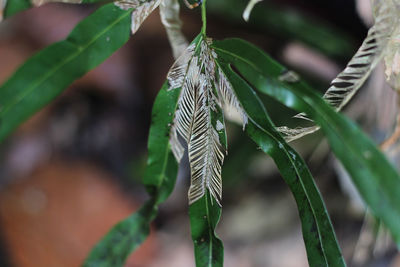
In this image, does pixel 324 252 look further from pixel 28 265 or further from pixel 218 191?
pixel 28 265

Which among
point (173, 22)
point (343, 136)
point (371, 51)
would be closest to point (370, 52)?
point (371, 51)

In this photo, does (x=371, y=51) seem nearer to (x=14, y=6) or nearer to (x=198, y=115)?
(x=198, y=115)

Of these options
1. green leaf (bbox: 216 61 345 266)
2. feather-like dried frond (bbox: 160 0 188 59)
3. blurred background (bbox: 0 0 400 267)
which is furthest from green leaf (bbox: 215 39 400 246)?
blurred background (bbox: 0 0 400 267)

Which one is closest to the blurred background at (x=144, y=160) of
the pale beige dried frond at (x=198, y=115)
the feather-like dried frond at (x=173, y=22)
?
the feather-like dried frond at (x=173, y=22)

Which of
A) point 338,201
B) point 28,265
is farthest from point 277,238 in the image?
point 28,265

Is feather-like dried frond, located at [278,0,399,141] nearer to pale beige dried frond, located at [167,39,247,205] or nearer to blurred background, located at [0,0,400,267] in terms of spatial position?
pale beige dried frond, located at [167,39,247,205]
